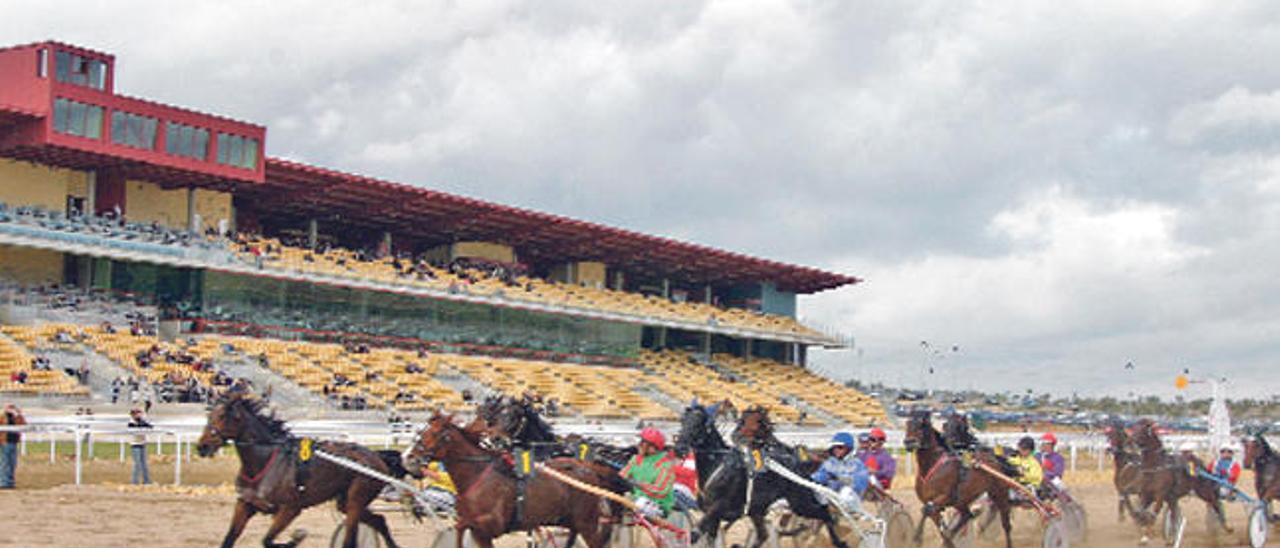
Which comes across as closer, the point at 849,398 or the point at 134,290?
the point at 134,290

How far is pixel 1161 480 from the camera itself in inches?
625

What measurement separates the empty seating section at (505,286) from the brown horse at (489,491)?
2717 cm

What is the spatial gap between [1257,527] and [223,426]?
39.9ft

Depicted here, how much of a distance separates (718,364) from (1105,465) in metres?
21.1

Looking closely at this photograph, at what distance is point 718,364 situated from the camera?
2085 inches

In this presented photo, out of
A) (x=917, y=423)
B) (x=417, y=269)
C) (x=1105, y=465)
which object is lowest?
(x=1105, y=465)

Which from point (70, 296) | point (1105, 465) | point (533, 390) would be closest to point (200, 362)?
point (70, 296)

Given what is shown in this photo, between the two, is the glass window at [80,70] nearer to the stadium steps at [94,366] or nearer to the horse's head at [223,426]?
the stadium steps at [94,366]

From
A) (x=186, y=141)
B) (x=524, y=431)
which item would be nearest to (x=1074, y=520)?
(x=524, y=431)

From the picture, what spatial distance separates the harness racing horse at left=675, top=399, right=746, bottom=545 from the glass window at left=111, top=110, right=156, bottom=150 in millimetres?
26258

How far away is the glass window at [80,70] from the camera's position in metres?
32.9

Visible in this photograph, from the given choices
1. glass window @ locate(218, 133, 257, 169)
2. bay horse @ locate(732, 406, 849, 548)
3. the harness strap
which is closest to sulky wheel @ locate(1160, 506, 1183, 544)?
bay horse @ locate(732, 406, 849, 548)

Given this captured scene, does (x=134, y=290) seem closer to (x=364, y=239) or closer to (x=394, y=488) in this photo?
(x=364, y=239)

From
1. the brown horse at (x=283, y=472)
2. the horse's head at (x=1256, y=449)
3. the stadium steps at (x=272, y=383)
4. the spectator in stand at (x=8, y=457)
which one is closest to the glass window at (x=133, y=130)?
the stadium steps at (x=272, y=383)
